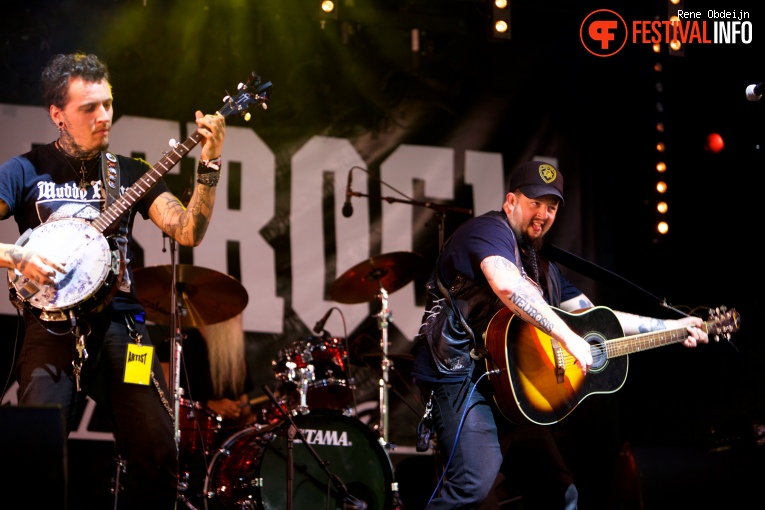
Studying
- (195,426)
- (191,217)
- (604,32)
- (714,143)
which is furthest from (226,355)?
(604,32)

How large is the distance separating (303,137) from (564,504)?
398 cm

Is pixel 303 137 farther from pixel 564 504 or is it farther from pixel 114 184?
pixel 564 504

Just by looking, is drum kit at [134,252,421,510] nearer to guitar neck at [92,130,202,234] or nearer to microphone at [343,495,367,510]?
microphone at [343,495,367,510]

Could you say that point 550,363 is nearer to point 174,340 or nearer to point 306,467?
point 306,467

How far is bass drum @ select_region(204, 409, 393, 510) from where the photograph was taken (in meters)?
5.50

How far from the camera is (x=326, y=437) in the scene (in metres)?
5.70

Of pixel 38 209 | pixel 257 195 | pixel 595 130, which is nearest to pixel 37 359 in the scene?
pixel 38 209

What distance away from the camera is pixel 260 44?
7113 mm

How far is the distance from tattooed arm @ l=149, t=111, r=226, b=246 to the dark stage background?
263 cm

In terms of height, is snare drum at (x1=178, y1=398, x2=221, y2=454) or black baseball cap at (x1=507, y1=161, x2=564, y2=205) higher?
black baseball cap at (x1=507, y1=161, x2=564, y2=205)

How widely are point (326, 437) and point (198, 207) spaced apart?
2236mm

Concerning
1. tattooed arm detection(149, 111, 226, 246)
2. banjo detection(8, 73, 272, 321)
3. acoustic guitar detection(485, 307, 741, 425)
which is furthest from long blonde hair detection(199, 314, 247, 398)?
acoustic guitar detection(485, 307, 741, 425)

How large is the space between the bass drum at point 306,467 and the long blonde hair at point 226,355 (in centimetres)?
101

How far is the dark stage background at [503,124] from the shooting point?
6.66 m
